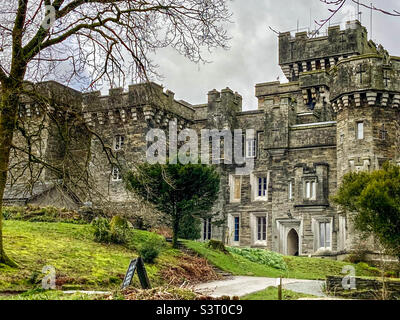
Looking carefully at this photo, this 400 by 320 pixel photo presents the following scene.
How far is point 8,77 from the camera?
13.1m

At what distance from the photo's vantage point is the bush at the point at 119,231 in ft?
70.0

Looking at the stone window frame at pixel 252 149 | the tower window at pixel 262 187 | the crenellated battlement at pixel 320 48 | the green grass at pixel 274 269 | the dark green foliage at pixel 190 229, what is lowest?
the green grass at pixel 274 269

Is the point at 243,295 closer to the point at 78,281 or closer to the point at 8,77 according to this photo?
the point at 78,281

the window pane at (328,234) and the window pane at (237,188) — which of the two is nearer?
the window pane at (328,234)

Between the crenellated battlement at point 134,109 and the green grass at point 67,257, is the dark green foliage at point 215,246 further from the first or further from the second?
the crenellated battlement at point 134,109

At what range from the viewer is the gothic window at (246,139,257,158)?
115ft

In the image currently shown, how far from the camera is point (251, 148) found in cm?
3522

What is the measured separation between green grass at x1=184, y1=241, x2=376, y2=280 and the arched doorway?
5.32 m

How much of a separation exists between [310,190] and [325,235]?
97.1 inches

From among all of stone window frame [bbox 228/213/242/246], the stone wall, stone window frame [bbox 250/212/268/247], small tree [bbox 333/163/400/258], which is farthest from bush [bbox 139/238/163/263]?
stone window frame [bbox 228/213/242/246]

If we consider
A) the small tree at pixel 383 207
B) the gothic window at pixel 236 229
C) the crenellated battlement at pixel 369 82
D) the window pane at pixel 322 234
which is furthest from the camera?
the gothic window at pixel 236 229

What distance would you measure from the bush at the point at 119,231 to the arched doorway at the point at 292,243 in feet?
42.3

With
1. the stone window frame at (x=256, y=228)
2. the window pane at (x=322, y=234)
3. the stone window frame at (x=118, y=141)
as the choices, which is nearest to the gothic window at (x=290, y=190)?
the stone window frame at (x=256, y=228)
